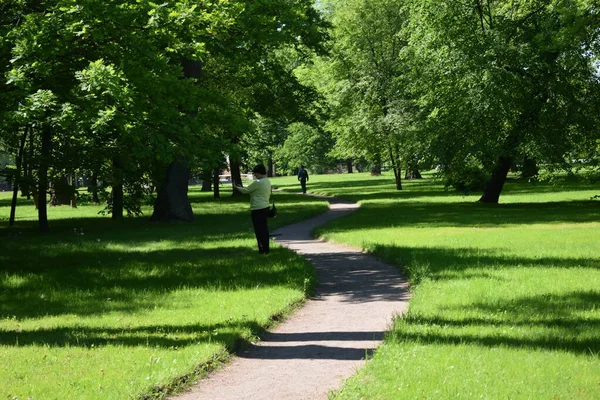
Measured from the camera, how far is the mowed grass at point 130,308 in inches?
257

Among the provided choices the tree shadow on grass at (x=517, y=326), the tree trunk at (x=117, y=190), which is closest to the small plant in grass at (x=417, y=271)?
the tree shadow on grass at (x=517, y=326)

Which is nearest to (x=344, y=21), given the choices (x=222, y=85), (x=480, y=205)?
(x=222, y=85)

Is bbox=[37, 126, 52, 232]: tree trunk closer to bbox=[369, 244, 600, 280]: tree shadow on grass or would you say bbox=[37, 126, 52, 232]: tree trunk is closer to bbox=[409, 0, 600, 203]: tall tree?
bbox=[369, 244, 600, 280]: tree shadow on grass

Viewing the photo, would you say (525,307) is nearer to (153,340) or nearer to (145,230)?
(153,340)

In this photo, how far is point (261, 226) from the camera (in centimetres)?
1511

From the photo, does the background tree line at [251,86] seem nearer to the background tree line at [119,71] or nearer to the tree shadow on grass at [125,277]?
the background tree line at [119,71]

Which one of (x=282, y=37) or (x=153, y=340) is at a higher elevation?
(x=282, y=37)

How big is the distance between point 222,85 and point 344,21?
15.7 metres

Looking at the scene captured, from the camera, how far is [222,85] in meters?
33.6

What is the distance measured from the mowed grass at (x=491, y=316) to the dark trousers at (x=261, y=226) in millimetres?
2558

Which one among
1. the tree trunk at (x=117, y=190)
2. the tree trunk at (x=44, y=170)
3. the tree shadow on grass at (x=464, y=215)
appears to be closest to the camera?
the tree trunk at (x=44, y=170)

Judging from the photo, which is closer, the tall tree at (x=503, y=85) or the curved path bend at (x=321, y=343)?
the curved path bend at (x=321, y=343)

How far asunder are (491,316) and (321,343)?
7.24 ft

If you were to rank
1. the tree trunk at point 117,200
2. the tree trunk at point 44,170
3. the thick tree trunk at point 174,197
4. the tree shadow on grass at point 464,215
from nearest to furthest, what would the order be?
the tree trunk at point 44,170 < the tree shadow on grass at point 464,215 < the thick tree trunk at point 174,197 < the tree trunk at point 117,200
